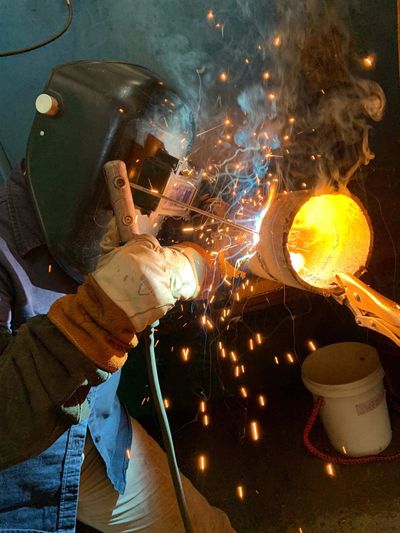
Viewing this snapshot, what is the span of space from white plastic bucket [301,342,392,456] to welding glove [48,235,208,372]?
159cm

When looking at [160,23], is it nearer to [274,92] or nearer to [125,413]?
[274,92]

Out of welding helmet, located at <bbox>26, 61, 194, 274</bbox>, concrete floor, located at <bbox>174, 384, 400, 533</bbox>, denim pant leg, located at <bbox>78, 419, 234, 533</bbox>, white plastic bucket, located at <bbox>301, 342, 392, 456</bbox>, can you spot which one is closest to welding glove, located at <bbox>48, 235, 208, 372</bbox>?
welding helmet, located at <bbox>26, 61, 194, 274</bbox>

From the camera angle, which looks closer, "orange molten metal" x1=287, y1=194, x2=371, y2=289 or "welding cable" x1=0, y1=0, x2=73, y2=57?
"orange molten metal" x1=287, y1=194, x2=371, y2=289

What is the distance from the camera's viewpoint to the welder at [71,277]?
1.05 m

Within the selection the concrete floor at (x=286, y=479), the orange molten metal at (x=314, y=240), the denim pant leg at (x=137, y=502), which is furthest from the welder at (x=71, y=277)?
the concrete floor at (x=286, y=479)

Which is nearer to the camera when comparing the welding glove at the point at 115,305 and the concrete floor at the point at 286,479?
the welding glove at the point at 115,305

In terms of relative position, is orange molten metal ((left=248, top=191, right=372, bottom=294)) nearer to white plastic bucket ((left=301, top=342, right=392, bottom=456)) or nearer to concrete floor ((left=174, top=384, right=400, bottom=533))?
white plastic bucket ((left=301, top=342, right=392, bottom=456))

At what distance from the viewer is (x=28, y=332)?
109 centimetres

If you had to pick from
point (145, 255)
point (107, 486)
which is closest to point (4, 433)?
point (145, 255)

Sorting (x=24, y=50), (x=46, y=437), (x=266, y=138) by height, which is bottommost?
(x=46, y=437)

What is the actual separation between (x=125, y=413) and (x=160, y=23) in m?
2.10

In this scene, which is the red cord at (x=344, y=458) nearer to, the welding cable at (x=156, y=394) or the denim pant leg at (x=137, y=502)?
the denim pant leg at (x=137, y=502)

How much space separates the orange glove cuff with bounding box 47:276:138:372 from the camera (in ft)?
3.47

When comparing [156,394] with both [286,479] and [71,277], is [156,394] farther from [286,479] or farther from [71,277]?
[286,479]
